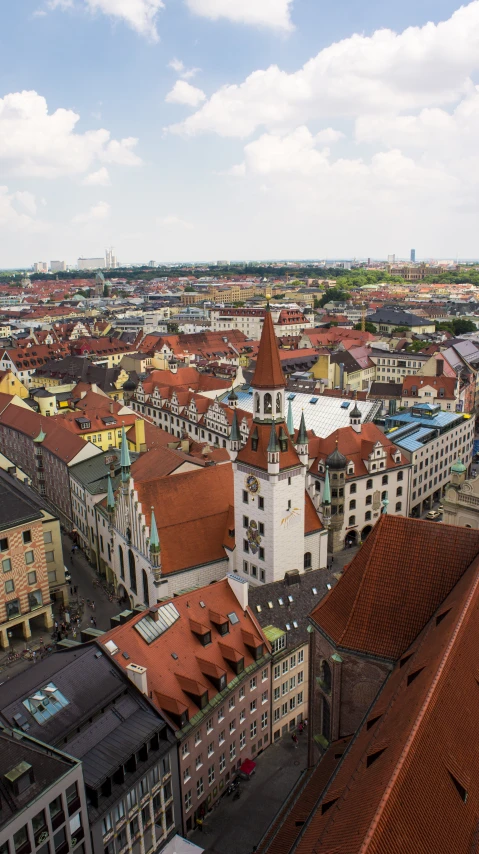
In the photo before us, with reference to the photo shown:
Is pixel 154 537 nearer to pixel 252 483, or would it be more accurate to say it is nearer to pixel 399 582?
pixel 252 483

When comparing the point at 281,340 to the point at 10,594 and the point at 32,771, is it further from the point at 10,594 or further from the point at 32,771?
the point at 32,771

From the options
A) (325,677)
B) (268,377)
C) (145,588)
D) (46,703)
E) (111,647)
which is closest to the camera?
(46,703)

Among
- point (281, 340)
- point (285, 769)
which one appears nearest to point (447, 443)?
point (285, 769)

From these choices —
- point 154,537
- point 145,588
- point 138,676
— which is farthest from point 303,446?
point 138,676

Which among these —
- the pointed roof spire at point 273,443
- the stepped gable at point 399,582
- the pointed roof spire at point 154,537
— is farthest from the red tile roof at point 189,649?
the pointed roof spire at point 273,443

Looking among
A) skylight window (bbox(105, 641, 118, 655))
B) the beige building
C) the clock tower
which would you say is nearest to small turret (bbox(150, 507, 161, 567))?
the clock tower

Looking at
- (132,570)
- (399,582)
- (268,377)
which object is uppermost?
(268,377)

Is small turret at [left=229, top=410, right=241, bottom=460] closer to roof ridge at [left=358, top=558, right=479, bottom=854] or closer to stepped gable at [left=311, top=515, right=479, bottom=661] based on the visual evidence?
stepped gable at [left=311, top=515, right=479, bottom=661]
